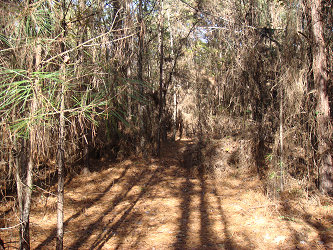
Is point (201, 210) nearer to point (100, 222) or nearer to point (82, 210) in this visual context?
point (100, 222)

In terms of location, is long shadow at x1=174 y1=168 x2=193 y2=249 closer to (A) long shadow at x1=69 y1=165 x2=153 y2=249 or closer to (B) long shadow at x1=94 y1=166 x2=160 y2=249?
(B) long shadow at x1=94 y1=166 x2=160 y2=249

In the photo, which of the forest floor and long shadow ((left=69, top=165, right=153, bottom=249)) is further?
long shadow ((left=69, top=165, right=153, bottom=249))

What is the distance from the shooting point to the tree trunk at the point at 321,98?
6.93m

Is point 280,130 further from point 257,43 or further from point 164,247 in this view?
point 164,247

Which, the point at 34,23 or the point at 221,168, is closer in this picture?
the point at 34,23

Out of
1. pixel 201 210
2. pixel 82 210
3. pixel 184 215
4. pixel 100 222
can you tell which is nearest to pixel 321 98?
pixel 201 210

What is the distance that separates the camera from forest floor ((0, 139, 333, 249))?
219 inches

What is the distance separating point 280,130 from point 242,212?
93.1 inches

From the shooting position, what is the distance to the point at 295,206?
679 centimetres

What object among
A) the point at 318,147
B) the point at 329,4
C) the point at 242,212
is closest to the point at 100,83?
the point at 242,212

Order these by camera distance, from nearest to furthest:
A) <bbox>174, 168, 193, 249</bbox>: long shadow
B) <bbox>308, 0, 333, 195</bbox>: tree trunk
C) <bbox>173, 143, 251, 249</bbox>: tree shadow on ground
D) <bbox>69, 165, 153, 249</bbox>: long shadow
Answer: <bbox>173, 143, 251, 249</bbox>: tree shadow on ground
<bbox>174, 168, 193, 249</bbox>: long shadow
<bbox>69, 165, 153, 249</bbox>: long shadow
<bbox>308, 0, 333, 195</bbox>: tree trunk

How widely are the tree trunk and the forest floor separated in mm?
663

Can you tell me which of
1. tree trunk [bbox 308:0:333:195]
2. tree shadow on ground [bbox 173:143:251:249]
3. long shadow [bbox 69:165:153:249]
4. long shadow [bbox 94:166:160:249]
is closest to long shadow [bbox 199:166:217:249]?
tree shadow on ground [bbox 173:143:251:249]

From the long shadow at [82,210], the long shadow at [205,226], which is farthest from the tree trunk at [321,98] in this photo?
the long shadow at [82,210]
